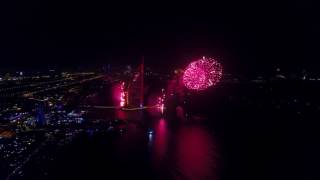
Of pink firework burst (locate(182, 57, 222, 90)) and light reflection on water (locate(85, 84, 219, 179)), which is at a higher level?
pink firework burst (locate(182, 57, 222, 90))

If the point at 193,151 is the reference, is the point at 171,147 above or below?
above

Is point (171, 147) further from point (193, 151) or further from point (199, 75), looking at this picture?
point (199, 75)

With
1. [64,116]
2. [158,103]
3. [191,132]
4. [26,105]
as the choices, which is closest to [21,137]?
[64,116]

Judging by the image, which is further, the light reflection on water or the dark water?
the light reflection on water

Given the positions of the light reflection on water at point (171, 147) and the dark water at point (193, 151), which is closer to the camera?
the dark water at point (193, 151)

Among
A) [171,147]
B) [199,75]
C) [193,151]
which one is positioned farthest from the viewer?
[199,75]

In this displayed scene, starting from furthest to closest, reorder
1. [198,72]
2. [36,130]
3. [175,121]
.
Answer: [198,72], [175,121], [36,130]

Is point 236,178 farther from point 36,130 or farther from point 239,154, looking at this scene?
point 36,130

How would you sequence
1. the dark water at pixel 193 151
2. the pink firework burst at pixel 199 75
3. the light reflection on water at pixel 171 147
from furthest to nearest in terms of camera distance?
the pink firework burst at pixel 199 75 → the light reflection on water at pixel 171 147 → the dark water at pixel 193 151

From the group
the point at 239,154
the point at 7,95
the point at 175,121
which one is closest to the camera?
the point at 239,154

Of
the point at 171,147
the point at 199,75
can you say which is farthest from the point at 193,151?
the point at 199,75

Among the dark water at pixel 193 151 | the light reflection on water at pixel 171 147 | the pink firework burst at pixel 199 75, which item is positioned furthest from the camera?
the pink firework burst at pixel 199 75
